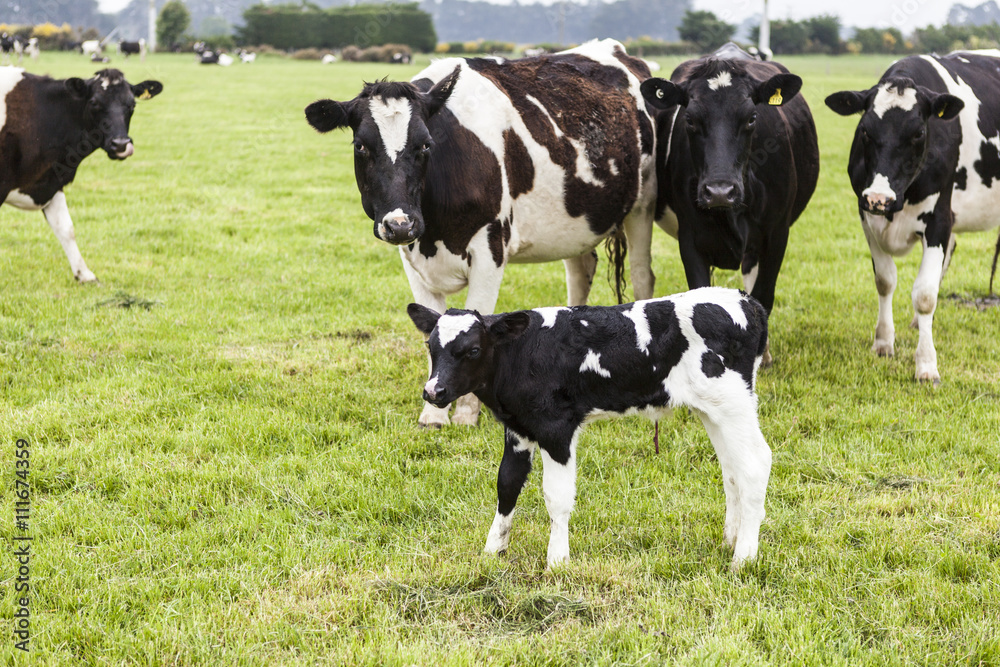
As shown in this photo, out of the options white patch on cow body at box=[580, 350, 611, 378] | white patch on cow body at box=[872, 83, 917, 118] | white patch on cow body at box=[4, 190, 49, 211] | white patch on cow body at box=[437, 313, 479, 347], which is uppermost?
white patch on cow body at box=[872, 83, 917, 118]

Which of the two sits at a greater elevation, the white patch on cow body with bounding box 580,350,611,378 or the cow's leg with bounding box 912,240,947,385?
the white patch on cow body with bounding box 580,350,611,378

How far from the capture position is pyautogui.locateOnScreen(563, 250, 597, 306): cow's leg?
7822 millimetres

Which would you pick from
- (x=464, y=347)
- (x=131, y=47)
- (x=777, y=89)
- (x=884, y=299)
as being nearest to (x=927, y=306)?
(x=884, y=299)

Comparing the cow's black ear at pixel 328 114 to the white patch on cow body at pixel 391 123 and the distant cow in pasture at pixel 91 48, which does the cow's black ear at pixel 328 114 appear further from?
the distant cow in pasture at pixel 91 48

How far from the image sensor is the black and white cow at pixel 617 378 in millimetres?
3855

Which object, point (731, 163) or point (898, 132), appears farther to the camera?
point (898, 132)

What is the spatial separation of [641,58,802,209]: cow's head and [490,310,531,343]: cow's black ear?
233 centimetres

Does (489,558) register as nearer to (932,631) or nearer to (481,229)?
(932,631)

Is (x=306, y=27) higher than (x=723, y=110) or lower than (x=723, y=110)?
higher

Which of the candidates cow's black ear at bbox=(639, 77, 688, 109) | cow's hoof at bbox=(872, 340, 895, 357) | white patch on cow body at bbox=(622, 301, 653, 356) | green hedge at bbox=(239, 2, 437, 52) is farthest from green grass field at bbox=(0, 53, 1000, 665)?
green hedge at bbox=(239, 2, 437, 52)

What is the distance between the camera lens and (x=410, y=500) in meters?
4.68

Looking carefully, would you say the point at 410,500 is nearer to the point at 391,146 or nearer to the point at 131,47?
the point at 391,146

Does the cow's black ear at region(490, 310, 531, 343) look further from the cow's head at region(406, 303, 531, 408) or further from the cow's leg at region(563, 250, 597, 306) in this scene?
the cow's leg at region(563, 250, 597, 306)

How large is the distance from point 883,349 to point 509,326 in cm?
466
